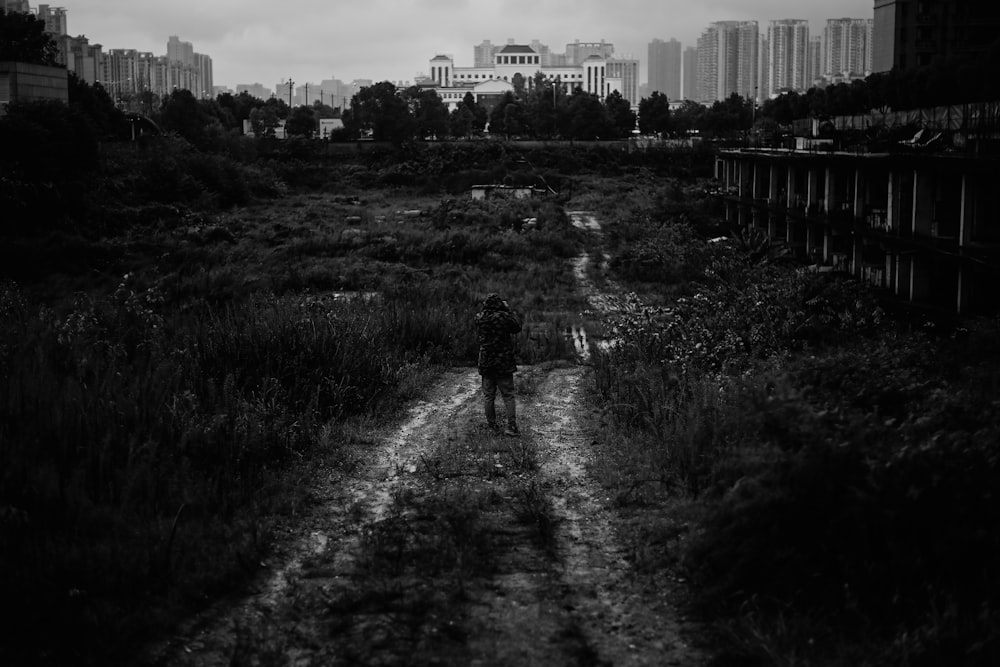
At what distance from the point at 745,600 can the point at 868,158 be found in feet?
68.6

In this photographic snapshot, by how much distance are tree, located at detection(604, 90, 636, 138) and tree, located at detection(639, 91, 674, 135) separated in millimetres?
1616

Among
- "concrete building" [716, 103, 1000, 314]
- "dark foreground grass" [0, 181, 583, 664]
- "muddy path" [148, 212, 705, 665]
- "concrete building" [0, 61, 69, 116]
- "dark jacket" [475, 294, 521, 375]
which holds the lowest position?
"muddy path" [148, 212, 705, 665]

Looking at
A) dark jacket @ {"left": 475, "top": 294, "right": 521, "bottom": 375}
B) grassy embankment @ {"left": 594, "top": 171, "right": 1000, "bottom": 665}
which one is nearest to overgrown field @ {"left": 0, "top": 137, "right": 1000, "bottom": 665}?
grassy embankment @ {"left": 594, "top": 171, "right": 1000, "bottom": 665}

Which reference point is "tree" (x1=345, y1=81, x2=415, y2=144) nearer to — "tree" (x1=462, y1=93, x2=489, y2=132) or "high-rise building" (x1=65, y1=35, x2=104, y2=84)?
"tree" (x1=462, y1=93, x2=489, y2=132)

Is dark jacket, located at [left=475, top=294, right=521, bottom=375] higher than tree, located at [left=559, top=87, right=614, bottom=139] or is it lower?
lower

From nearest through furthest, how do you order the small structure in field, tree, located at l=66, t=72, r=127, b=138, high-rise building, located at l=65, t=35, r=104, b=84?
the small structure in field → tree, located at l=66, t=72, r=127, b=138 → high-rise building, located at l=65, t=35, r=104, b=84

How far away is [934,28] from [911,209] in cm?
4606

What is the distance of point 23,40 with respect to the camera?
198 feet

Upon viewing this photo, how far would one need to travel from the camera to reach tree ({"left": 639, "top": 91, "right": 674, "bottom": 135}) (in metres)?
104

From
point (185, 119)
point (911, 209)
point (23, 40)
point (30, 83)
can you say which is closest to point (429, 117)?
point (185, 119)

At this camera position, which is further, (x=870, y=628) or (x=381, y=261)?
(x=381, y=261)

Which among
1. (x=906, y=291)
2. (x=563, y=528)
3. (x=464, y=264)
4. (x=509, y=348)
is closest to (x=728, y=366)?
(x=509, y=348)

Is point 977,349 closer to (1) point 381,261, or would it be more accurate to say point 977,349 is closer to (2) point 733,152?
(1) point 381,261

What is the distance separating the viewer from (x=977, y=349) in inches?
483
